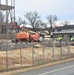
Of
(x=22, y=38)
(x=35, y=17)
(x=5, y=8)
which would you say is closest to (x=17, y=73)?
(x=5, y=8)

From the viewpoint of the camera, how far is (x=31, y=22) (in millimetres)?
147625

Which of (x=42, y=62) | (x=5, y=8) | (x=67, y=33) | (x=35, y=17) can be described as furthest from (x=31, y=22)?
(x=42, y=62)

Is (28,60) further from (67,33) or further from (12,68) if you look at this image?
(67,33)

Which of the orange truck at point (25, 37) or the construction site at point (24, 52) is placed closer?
the construction site at point (24, 52)

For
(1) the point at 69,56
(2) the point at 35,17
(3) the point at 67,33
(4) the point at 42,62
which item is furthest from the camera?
(2) the point at 35,17

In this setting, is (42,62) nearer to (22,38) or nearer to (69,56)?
(69,56)

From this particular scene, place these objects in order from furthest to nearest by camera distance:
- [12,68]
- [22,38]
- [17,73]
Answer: [22,38] < [12,68] < [17,73]

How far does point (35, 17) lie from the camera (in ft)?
484

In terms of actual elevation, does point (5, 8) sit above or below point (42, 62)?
above

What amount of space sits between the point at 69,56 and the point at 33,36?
824 inches

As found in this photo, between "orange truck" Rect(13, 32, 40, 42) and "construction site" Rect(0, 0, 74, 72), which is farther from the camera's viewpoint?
"orange truck" Rect(13, 32, 40, 42)

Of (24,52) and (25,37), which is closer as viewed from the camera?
(24,52)

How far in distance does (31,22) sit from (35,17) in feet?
10.1

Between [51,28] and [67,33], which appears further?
[51,28]
